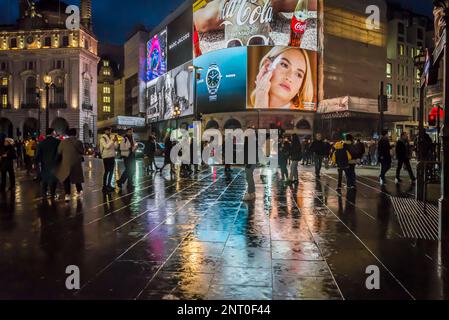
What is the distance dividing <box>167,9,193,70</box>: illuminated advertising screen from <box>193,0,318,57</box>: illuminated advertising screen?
29.2 ft

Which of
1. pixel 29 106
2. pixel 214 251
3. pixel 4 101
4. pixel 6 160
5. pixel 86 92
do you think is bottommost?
pixel 214 251

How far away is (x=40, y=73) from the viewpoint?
73.1m

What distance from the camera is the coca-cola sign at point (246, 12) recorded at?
49844 millimetres

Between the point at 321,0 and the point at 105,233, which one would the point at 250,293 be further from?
the point at 321,0

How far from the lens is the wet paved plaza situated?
172 inches

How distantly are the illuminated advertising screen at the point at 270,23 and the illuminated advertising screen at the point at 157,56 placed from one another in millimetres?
19820

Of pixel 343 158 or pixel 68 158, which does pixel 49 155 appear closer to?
pixel 68 158

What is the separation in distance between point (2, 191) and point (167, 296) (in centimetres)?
1059

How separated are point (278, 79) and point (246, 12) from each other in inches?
338

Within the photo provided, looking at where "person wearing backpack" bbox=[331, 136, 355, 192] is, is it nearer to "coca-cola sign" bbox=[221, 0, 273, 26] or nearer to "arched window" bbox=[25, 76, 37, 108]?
"coca-cola sign" bbox=[221, 0, 273, 26]

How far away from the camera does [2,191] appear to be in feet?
42.7

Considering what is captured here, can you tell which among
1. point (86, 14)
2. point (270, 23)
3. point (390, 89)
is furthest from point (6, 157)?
point (86, 14)

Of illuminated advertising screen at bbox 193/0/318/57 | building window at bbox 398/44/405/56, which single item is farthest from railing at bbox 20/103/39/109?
building window at bbox 398/44/405/56
